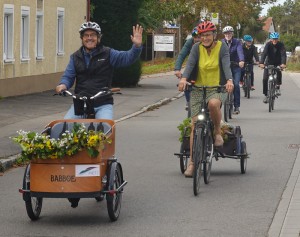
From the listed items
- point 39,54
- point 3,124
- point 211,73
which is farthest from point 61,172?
point 39,54

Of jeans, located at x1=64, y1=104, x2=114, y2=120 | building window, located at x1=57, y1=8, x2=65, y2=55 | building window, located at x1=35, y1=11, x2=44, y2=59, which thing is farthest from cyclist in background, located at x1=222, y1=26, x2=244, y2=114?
building window, located at x1=57, y1=8, x2=65, y2=55

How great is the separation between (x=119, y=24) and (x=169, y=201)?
2608 centimetres

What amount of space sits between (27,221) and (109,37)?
89.5 ft

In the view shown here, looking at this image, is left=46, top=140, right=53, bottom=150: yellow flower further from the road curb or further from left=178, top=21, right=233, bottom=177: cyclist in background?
the road curb

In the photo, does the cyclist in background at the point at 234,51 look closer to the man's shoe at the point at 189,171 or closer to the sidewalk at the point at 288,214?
the man's shoe at the point at 189,171

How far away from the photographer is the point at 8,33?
30.8m

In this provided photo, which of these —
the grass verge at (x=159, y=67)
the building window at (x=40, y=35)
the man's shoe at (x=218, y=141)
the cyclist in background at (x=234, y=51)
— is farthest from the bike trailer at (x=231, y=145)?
the grass verge at (x=159, y=67)

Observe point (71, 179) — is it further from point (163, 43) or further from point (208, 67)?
point (163, 43)

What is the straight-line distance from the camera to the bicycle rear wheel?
11211mm

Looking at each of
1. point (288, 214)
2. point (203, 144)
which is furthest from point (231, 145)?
point (288, 214)

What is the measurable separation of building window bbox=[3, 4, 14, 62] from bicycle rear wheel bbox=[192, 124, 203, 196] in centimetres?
1890

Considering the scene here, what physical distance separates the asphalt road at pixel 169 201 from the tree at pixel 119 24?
18.4m

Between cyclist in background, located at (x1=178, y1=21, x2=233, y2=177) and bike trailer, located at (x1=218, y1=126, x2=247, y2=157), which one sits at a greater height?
cyclist in background, located at (x1=178, y1=21, x2=233, y2=177)

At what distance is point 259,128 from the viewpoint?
20344mm
